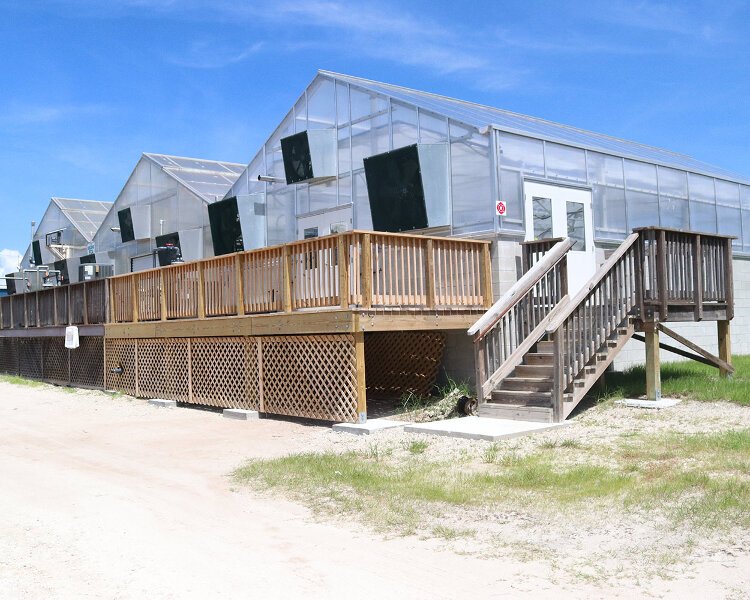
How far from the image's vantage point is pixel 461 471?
7785 millimetres

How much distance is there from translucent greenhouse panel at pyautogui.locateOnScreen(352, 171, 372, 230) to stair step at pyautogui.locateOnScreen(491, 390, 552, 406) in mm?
5443

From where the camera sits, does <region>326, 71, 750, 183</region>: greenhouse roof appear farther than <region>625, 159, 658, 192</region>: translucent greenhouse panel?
No

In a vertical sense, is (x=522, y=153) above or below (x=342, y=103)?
below

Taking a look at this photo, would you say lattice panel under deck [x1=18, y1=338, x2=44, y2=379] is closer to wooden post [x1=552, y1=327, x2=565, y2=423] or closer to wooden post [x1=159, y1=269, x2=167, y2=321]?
wooden post [x1=159, y1=269, x2=167, y2=321]

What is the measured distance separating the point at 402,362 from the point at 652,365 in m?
4.32

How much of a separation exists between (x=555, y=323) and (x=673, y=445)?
231 centimetres

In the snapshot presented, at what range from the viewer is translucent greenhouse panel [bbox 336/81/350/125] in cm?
1603

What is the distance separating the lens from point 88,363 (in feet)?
64.0

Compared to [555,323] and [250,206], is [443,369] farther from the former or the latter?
[250,206]

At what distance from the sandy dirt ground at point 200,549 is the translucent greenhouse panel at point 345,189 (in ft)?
24.0

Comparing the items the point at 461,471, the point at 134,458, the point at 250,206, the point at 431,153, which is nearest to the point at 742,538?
the point at 461,471

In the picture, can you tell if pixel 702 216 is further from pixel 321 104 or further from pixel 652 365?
pixel 321 104

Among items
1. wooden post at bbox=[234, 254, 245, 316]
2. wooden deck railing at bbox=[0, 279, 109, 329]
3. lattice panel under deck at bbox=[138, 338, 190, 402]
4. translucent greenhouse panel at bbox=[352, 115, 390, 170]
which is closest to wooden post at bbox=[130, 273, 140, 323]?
lattice panel under deck at bbox=[138, 338, 190, 402]

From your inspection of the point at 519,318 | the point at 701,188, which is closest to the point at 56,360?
the point at 519,318
